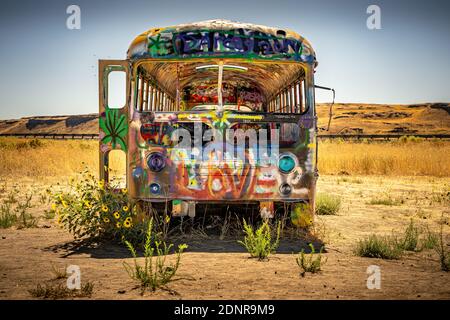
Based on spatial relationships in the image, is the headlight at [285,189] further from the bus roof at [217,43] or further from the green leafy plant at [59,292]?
the green leafy plant at [59,292]

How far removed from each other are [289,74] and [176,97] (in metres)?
2.54

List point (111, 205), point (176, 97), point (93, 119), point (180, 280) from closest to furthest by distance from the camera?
point (180, 280)
point (111, 205)
point (176, 97)
point (93, 119)

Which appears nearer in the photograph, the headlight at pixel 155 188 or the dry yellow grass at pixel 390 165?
the headlight at pixel 155 188

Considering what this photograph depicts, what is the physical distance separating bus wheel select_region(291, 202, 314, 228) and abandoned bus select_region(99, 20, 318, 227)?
12cm

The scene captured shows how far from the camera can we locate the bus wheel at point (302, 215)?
6406mm

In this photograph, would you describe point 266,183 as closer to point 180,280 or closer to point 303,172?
point 303,172

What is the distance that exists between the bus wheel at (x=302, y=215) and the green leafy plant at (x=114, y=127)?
2444 mm

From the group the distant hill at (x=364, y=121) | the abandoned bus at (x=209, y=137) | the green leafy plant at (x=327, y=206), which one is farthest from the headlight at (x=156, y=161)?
the distant hill at (x=364, y=121)

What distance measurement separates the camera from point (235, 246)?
6121 millimetres

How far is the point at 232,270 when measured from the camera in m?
4.85
